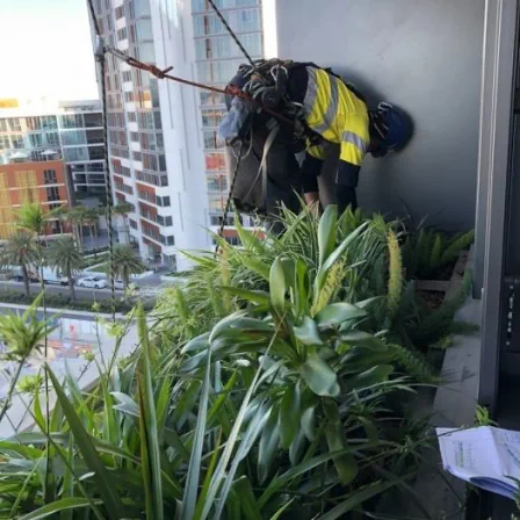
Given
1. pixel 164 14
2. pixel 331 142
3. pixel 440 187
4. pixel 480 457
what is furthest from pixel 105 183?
pixel 440 187

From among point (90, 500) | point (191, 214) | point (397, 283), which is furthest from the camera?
point (191, 214)

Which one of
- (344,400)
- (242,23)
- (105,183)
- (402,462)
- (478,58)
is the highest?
(242,23)

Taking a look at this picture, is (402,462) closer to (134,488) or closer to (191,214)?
(134,488)

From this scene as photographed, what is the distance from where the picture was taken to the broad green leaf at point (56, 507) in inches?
29.9

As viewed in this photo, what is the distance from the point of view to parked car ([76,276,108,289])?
5.20 feet

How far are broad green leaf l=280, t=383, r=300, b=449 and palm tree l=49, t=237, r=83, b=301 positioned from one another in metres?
0.78

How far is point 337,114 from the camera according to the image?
105 inches

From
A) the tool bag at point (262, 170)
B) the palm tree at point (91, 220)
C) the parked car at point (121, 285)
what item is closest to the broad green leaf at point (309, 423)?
the parked car at point (121, 285)

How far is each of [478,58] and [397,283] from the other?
183cm

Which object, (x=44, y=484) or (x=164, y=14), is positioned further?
(x=164, y=14)

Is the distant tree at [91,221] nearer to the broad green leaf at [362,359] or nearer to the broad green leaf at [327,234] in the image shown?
the broad green leaf at [327,234]

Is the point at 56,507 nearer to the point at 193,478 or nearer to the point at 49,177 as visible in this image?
the point at 193,478

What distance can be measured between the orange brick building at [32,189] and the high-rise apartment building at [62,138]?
0.08 feet

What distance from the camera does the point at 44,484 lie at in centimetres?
86
